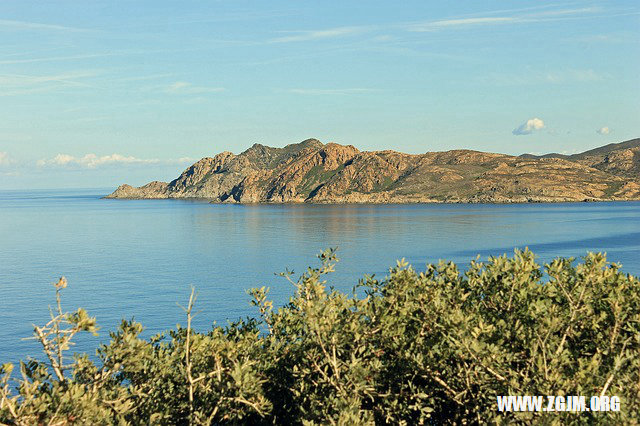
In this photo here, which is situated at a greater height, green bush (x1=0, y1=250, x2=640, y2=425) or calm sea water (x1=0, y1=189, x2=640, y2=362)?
green bush (x1=0, y1=250, x2=640, y2=425)

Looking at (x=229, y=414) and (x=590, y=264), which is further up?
(x=590, y=264)

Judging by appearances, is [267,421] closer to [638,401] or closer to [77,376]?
[77,376]

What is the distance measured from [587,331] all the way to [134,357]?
65.1 ft

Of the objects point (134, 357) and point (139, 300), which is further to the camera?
point (139, 300)

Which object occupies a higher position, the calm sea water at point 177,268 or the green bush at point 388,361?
the green bush at point 388,361

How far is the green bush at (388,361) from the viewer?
61.3 ft

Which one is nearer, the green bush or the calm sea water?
the green bush

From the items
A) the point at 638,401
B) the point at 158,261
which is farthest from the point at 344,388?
the point at 158,261

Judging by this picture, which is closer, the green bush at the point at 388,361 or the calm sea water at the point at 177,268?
the green bush at the point at 388,361

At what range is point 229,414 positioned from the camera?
22.3 metres

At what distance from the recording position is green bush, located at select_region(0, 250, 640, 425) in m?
18.7

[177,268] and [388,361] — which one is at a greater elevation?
[388,361]

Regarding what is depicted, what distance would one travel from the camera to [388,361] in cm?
2600

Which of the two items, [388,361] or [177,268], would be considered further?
[177,268]
